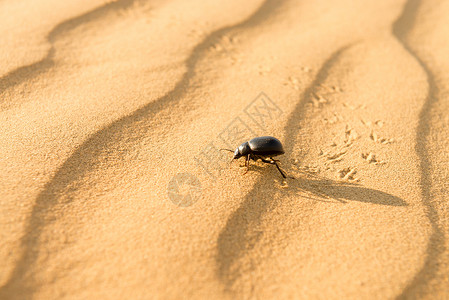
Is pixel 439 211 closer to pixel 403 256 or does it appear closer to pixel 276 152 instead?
pixel 403 256

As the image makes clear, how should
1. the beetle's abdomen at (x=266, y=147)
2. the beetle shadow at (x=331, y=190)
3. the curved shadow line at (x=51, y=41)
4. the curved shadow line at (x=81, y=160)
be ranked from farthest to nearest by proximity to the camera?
the curved shadow line at (x=51, y=41), the beetle's abdomen at (x=266, y=147), the beetle shadow at (x=331, y=190), the curved shadow line at (x=81, y=160)

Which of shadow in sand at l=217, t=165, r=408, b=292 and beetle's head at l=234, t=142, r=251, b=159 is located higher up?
beetle's head at l=234, t=142, r=251, b=159

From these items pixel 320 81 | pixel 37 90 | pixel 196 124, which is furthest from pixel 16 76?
pixel 320 81

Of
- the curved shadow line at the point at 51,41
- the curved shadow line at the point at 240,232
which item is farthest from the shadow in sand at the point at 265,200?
the curved shadow line at the point at 51,41

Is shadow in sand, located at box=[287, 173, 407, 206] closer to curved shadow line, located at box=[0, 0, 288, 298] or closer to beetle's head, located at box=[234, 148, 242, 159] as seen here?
beetle's head, located at box=[234, 148, 242, 159]

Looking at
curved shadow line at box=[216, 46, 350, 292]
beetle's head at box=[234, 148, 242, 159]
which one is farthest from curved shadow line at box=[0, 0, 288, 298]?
curved shadow line at box=[216, 46, 350, 292]

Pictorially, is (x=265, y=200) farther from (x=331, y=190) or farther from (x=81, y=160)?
(x=81, y=160)

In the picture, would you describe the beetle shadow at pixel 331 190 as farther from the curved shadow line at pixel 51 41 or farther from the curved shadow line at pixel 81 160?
the curved shadow line at pixel 51 41
